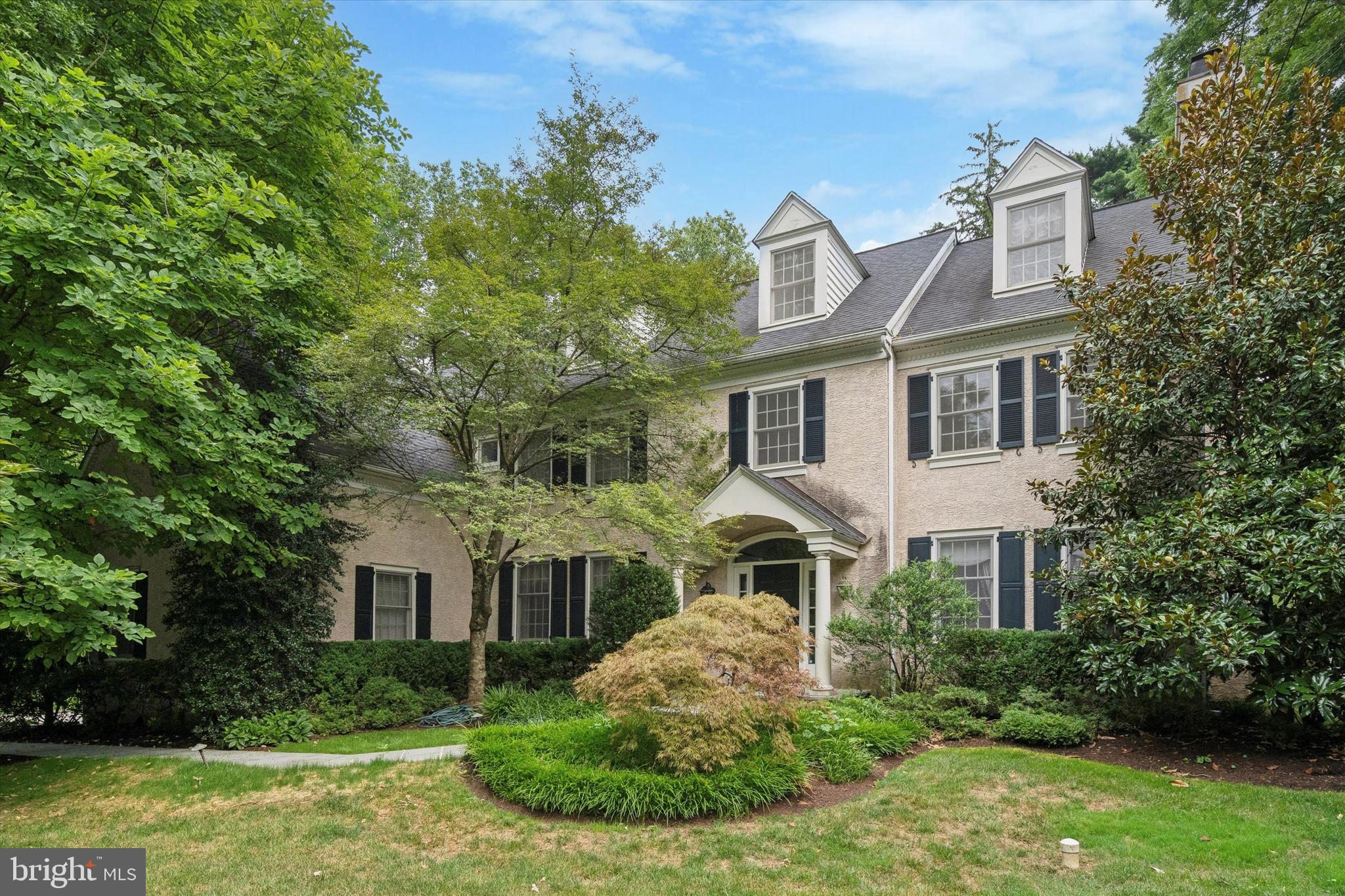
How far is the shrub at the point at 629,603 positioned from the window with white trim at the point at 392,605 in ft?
14.4

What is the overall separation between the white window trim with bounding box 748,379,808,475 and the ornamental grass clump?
624 cm

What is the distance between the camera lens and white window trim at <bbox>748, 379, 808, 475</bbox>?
14.7 m

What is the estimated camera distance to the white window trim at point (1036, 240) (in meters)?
13.5

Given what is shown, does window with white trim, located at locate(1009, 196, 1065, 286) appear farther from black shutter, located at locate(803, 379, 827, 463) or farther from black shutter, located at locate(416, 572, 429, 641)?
black shutter, located at locate(416, 572, 429, 641)

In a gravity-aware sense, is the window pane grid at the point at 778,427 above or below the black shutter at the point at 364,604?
above

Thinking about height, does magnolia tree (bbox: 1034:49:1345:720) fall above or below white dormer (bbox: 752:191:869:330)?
below

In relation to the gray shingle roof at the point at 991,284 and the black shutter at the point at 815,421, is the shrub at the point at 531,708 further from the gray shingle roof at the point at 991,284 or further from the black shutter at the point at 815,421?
the gray shingle roof at the point at 991,284

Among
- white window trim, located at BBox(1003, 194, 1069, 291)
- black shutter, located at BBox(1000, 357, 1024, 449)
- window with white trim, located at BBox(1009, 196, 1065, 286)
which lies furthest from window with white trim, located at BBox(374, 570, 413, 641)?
window with white trim, located at BBox(1009, 196, 1065, 286)

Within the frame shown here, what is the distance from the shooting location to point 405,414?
12195mm

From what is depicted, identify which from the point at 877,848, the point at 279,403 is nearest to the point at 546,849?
the point at 877,848

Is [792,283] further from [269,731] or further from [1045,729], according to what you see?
[269,731]

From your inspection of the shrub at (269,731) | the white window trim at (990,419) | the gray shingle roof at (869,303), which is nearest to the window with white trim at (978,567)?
the white window trim at (990,419)

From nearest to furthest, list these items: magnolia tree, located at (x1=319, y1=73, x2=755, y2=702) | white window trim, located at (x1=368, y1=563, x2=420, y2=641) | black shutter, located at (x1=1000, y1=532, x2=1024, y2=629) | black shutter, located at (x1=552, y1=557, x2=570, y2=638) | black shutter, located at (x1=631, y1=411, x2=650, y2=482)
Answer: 1. magnolia tree, located at (x1=319, y1=73, x2=755, y2=702)
2. black shutter, located at (x1=1000, y1=532, x2=1024, y2=629)
3. black shutter, located at (x1=631, y1=411, x2=650, y2=482)
4. white window trim, located at (x1=368, y1=563, x2=420, y2=641)
5. black shutter, located at (x1=552, y1=557, x2=570, y2=638)

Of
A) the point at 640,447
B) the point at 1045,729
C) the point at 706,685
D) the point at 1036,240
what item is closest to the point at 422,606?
the point at 640,447
